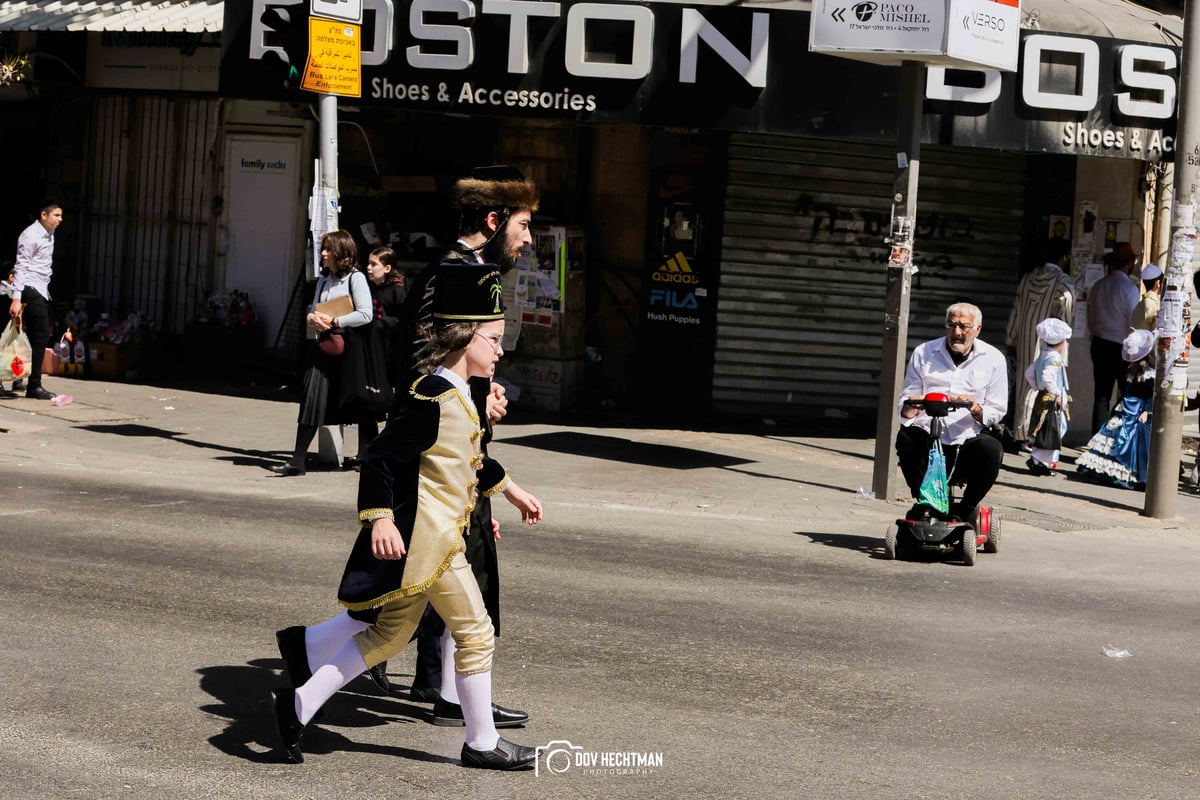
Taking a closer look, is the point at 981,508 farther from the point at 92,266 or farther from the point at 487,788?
the point at 92,266

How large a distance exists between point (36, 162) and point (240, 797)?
1553 centimetres

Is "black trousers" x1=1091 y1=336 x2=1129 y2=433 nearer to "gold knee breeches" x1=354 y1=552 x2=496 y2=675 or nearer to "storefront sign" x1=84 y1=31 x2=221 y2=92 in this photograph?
"storefront sign" x1=84 y1=31 x2=221 y2=92

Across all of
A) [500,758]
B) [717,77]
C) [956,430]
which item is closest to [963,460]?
[956,430]

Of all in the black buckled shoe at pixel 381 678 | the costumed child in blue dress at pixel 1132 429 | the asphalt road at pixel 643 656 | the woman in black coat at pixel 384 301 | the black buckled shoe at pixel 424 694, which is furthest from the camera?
the costumed child in blue dress at pixel 1132 429

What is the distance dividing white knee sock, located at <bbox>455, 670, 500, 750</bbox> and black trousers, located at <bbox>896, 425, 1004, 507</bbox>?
493cm

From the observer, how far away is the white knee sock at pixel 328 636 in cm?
536

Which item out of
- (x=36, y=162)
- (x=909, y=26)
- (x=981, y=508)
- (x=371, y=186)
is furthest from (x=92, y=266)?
(x=981, y=508)

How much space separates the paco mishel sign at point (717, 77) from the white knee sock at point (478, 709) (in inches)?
350

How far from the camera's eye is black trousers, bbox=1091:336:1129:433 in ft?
47.2

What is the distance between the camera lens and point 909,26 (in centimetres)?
1101

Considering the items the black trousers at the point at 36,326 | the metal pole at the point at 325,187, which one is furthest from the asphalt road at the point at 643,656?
the black trousers at the point at 36,326

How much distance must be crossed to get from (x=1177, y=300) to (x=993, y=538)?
2687 millimetres

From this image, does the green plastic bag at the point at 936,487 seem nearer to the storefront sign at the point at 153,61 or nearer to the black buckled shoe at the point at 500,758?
the black buckled shoe at the point at 500,758

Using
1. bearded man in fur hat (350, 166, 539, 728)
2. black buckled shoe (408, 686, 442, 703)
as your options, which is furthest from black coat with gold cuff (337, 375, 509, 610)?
black buckled shoe (408, 686, 442, 703)
